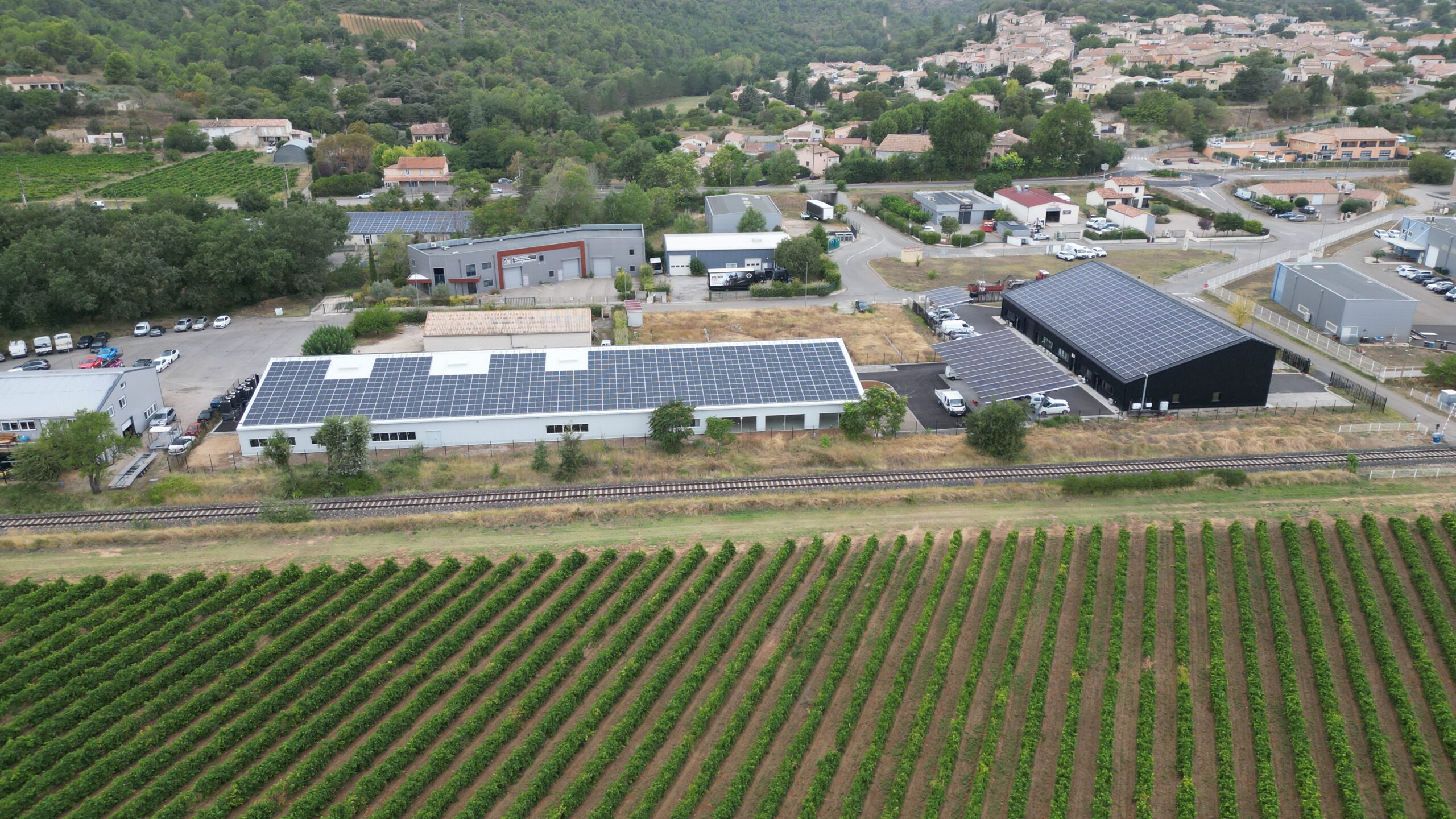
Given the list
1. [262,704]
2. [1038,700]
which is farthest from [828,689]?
[262,704]

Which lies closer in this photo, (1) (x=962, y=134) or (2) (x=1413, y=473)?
(2) (x=1413, y=473)

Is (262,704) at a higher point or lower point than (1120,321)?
lower

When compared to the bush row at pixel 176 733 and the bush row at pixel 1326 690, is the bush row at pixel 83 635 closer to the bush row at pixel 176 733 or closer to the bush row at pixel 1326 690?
the bush row at pixel 176 733

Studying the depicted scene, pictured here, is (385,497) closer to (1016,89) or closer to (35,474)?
(35,474)

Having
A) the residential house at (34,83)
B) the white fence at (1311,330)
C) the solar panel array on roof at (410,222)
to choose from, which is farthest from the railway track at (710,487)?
the residential house at (34,83)

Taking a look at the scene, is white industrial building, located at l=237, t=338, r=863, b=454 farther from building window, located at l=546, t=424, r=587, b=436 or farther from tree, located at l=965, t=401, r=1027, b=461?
tree, located at l=965, t=401, r=1027, b=461

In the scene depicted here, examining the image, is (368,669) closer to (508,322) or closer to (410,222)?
(508,322)

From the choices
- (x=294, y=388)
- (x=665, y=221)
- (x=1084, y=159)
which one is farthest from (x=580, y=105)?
(x=294, y=388)
